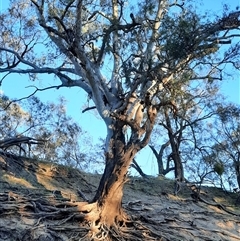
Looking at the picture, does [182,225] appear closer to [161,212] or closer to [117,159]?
[161,212]

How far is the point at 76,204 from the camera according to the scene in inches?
309

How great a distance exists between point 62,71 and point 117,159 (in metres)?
4.36

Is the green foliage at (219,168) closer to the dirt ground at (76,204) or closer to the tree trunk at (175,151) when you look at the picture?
the dirt ground at (76,204)

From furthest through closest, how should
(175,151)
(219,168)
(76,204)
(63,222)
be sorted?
1. (175,151)
2. (219,168)
3. (76,204)
4. (63,222)

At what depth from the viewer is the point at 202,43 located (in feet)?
29.5

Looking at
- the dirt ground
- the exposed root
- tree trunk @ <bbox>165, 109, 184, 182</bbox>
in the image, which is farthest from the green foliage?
the exposed root

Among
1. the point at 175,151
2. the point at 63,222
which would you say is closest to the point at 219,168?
the point at 175,151

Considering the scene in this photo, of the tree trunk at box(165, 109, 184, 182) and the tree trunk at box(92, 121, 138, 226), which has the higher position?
the tree trunk at box(165, 109, 184, 182)

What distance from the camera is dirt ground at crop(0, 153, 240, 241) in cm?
704

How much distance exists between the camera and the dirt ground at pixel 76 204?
7.04 m

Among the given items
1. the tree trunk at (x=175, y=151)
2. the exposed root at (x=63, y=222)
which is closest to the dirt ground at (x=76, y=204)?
the exposed root at (x=63, y=222)

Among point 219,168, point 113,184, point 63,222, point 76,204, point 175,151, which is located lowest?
point 63,222

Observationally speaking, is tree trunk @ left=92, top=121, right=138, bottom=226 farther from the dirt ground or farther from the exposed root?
the dirt ground

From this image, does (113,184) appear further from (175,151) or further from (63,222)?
(175,151)
